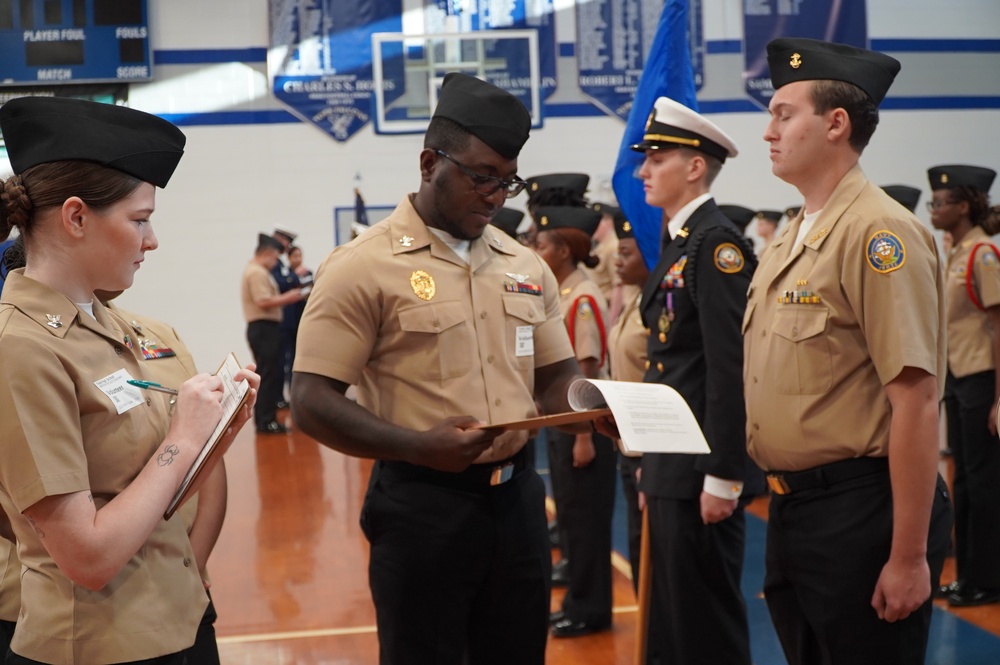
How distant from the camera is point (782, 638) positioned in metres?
2.32

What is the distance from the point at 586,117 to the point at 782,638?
953cm

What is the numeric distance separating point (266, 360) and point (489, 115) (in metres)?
7.81

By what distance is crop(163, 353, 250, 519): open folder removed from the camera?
4.99 ft

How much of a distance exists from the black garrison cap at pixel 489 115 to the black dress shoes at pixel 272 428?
7.52 metres

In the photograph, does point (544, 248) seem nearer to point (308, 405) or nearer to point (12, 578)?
point (308, 405)

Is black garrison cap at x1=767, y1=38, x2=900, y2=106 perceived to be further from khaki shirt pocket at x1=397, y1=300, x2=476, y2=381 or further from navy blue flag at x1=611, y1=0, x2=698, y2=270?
navy blue flag at x1=611, y1=0, x2=698, y2=270

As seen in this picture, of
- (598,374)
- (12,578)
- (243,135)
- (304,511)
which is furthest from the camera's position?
Result: (243,135)

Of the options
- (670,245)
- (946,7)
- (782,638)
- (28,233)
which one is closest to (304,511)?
(670,245)

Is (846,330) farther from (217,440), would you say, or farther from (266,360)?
(266,360)

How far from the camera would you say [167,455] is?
58.2 inches

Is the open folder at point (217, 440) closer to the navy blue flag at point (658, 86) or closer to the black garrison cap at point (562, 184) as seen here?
the navy blue flag at point (658, 86)

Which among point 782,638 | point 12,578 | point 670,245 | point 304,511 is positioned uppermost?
point 670,245

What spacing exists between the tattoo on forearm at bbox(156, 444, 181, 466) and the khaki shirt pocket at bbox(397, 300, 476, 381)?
73 centimetres

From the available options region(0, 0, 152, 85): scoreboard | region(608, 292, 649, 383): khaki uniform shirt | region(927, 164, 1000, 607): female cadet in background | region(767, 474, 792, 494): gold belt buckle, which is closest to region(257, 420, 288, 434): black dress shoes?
region(0, 0, 152, 85): scoreboard
